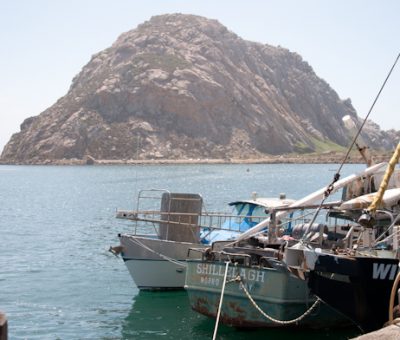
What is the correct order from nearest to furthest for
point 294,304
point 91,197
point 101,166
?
point 294,304 → point 91,197 → point 101,166

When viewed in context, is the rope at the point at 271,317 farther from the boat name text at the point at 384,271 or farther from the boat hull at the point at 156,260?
the boat hull at the point at 156,260

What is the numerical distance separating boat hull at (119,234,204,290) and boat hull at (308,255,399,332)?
26.6 feet

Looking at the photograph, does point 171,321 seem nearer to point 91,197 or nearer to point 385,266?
point 385,266

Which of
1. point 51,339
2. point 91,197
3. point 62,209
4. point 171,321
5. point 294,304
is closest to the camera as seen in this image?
point 294,304

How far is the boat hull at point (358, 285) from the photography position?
50.1 feet

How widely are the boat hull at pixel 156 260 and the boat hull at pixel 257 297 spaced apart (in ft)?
14.8

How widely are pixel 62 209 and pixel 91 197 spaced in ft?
54.4

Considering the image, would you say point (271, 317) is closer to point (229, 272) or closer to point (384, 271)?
point (229, 272)

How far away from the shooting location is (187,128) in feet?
654

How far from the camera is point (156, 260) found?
23.7m

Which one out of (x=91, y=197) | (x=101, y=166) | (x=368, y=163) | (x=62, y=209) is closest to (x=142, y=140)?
(x=101, y=166)

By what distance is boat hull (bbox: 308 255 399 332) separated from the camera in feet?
50.1

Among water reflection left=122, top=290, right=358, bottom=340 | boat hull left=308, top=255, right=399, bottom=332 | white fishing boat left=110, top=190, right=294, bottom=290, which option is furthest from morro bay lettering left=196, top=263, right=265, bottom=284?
white fishing boat left=110, top=190, right=294, bottom=290

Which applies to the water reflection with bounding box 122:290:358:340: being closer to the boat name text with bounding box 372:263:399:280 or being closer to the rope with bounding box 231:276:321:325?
the rope with bounding box 231:276:321:325
